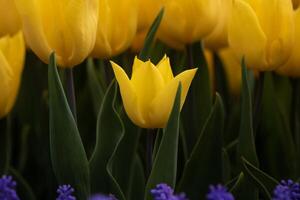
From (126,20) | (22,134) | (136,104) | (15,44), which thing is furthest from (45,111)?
(136,104)

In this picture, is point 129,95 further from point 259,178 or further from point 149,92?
point 259,178

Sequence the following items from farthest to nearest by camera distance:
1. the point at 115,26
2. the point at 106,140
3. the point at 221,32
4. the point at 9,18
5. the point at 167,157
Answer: the point at 221,32, the point at 9,18, the point at 115,26, the point at 106,140, the point at 167,157

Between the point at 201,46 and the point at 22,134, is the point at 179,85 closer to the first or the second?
the point at 201,46

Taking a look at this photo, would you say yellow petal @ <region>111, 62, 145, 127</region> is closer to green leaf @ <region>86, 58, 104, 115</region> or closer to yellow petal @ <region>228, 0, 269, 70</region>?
yellow petal @ <region>228, 0, 269, 70</region>

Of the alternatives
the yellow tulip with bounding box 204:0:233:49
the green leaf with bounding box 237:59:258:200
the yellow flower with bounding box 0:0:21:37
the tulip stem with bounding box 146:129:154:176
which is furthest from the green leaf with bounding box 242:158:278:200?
the yellow flower with bounding box 0:0:21:37

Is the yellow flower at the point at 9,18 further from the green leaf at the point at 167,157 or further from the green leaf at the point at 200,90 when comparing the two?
the green leaf at the point at 167,157

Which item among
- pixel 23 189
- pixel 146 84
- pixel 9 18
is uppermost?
pixel 9 18

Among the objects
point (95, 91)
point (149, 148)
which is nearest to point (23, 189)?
point (95, 91)
